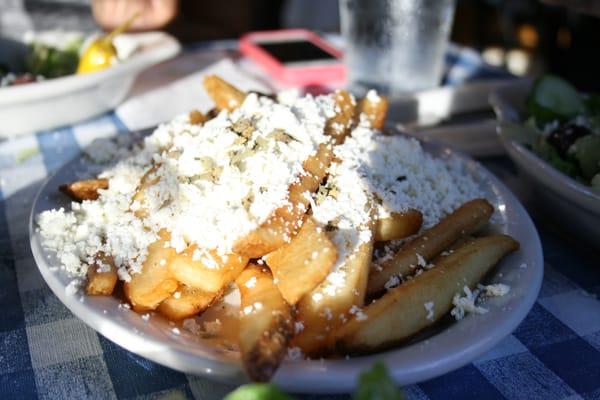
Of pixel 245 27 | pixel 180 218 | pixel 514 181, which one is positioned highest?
pixel 180 218

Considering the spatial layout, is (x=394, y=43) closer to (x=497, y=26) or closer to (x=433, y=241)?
(x=433, y=241)

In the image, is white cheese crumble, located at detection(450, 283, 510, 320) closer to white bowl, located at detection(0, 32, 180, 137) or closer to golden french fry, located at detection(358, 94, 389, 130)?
golden french fry, located at detection(358, 94, 389, 130)

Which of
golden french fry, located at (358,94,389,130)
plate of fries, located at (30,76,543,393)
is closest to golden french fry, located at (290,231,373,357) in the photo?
plate of fries, located at (30,76,543,393)

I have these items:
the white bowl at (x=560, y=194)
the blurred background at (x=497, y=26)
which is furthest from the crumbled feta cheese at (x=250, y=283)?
the blurred background at (x=497, y=26)

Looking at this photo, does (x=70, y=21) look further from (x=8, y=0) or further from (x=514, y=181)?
(x=514, y=181)

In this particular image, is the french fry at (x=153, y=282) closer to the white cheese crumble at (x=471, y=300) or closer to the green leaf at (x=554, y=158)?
the white cheese crumble at (x=471, y=300)

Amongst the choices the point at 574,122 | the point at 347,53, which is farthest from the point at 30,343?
the point at 347,53
